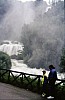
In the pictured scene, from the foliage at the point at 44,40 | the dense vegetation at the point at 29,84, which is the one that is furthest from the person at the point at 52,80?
the foliage at the point at 44,40

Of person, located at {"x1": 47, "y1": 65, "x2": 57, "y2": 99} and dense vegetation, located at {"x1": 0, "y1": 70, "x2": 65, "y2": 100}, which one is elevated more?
person, located at {"x1": 47, "y1": 65, "x2": 57, "y2": 99}

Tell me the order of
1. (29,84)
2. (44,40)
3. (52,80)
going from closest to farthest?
(52,80) → (29,84) → (44,40)

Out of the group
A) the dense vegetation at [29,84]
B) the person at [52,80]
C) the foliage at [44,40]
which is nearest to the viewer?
the person at [52,80]

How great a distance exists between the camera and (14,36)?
299 feet

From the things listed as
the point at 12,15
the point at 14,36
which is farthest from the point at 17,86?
the point at 12,15

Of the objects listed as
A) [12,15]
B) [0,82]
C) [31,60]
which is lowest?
[31,60]

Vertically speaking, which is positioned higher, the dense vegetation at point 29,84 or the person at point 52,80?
the person at point 52,80

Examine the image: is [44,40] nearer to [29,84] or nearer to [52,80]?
[29,84]

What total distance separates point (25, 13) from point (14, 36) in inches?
395

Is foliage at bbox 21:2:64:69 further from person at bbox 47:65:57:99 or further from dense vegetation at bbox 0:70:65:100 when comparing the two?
person at bbox 47:65:57:99

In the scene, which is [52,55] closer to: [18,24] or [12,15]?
[18,24]

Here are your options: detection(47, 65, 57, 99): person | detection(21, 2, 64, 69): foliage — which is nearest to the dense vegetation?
detection(47, 65, 57, 99): person

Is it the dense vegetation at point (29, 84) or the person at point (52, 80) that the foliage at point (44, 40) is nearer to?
the dense vegetation at point (29, 84)

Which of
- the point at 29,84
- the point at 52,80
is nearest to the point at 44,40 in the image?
the point at 29,84
